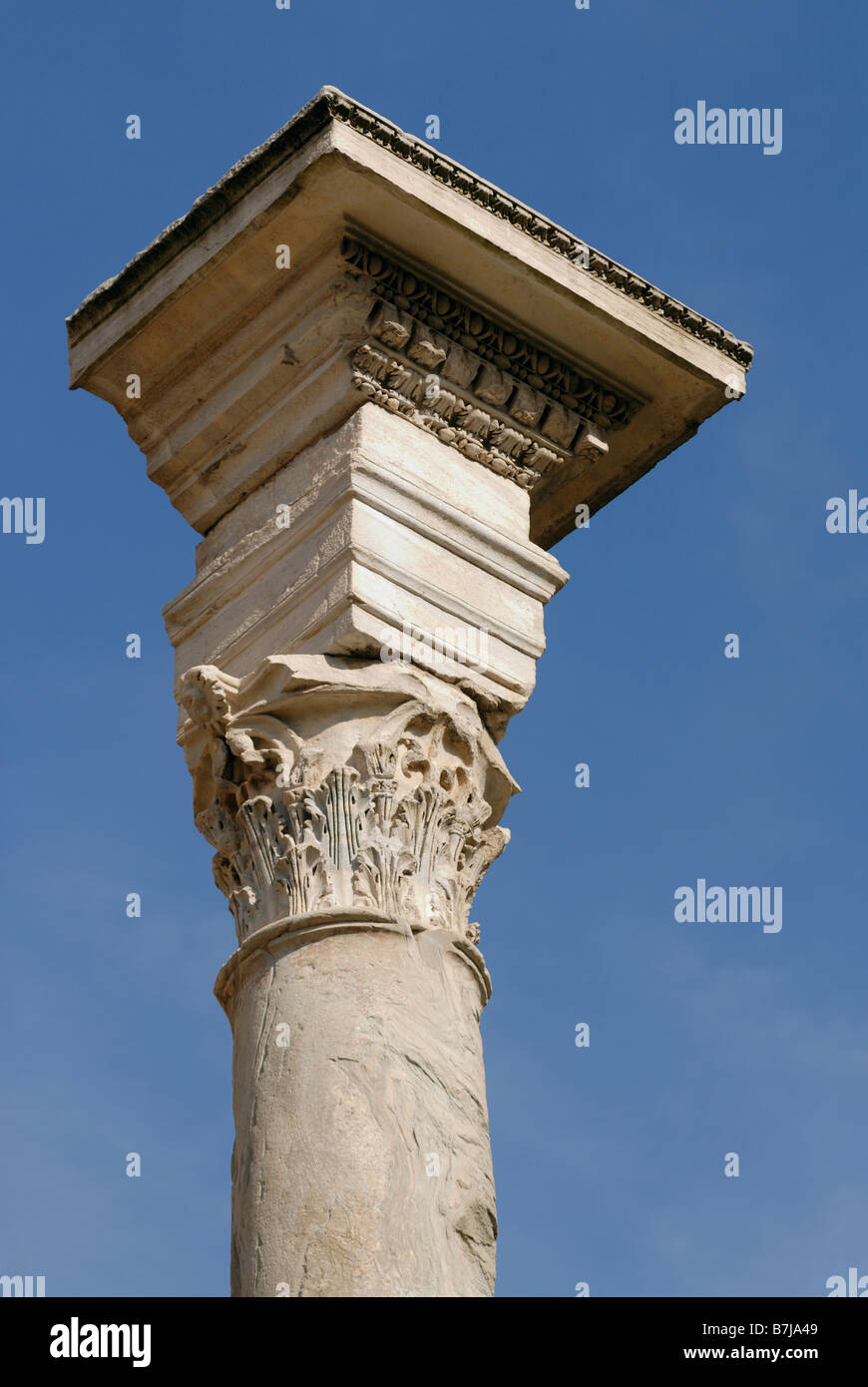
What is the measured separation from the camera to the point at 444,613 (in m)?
8.88

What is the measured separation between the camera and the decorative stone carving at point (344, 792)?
8.12 metres

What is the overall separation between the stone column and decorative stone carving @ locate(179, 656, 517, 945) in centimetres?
1

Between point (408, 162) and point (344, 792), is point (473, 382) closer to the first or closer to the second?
point (408, 162)

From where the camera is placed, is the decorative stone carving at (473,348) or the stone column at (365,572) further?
the decorative stone carving at (473,348)

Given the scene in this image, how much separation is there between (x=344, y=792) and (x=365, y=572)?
91cm

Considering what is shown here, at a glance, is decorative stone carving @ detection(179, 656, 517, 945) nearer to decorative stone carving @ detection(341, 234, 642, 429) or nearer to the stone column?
the stone column

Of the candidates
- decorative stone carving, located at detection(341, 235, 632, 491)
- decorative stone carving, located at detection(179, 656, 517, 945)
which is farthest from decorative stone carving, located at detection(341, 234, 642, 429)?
decorative stone carving, located at detection(179, 656, 517, 945)

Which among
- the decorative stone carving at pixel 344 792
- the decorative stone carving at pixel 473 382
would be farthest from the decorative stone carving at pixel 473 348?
the decorative stone carving at pixel 344 792

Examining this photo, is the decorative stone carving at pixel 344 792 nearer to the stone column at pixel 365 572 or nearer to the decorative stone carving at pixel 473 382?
the stone column at pixel 365 572

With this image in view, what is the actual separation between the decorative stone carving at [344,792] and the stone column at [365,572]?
0.01 metres

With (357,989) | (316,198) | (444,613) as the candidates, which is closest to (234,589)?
(444,613)

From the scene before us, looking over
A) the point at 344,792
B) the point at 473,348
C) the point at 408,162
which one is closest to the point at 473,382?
the point at 473,348
